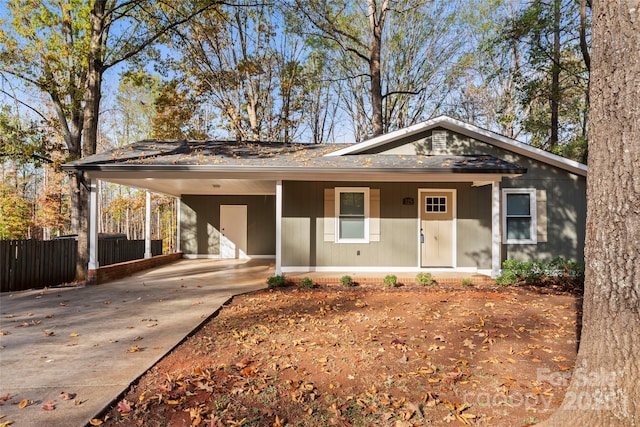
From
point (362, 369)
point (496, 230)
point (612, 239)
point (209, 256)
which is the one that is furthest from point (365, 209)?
point (209, 256)

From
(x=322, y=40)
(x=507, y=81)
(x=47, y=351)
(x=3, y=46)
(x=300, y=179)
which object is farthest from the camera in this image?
(x=507, y=81)

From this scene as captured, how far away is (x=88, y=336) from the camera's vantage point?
4.54 m

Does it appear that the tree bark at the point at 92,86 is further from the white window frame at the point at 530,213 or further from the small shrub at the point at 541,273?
the white window frame at the point at 530,213

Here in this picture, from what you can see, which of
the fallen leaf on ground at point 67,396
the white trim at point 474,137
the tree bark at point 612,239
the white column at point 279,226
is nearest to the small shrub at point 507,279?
the white trim at point 474,137

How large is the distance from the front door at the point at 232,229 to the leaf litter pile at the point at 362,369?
7758 millimetres

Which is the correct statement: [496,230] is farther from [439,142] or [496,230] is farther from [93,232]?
[93,232]

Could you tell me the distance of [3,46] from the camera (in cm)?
1038

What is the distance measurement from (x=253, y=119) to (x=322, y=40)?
18.5ft

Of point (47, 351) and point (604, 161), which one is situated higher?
point (604, 161)

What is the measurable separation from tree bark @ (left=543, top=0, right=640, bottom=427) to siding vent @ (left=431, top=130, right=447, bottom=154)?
715 cm

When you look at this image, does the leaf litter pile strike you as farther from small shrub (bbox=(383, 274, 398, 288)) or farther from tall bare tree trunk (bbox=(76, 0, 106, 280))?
tall bare tree trunk (bbox=(76, 0, 106, 280))

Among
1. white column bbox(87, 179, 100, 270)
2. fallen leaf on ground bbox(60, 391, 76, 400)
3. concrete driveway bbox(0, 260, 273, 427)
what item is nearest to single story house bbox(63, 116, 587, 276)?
white column bbox(87, 179, 100, 270)

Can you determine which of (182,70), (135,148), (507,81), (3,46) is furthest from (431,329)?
(507,81)

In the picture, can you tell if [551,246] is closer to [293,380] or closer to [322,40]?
[293,380]
